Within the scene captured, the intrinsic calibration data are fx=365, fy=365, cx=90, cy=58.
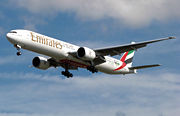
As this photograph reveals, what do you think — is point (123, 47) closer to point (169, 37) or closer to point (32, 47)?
point (169, 37)

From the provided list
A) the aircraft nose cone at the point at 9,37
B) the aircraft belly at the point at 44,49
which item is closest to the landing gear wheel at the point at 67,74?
the aircraft belly at the point at 44,49

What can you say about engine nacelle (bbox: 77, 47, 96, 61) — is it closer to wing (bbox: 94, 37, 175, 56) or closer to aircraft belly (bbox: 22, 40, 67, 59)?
wing (bbox: 94, 37, 175, 56)

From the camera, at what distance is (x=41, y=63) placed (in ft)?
163

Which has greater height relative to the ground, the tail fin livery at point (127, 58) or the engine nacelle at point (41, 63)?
the tail fin livery at point (127, 58)

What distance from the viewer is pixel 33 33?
42906 millimetres

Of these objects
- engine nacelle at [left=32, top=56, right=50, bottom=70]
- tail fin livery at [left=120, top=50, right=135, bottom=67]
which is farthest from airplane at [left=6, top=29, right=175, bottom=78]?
tail fin livery at [left=120, top=50, right=135, bottom=67]

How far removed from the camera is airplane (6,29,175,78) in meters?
42.1

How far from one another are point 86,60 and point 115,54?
4085 millimetres

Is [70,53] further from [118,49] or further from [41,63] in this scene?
[41,63]

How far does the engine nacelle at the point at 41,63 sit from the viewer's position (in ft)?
164

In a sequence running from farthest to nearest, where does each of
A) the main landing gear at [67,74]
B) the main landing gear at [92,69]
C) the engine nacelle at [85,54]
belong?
the main landing gear at [67,74], the main landing gear at [92,69], the engine nacelle at [85,54]

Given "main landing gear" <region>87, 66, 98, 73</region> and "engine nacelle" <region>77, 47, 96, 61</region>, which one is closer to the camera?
"engine nacelle" <region>77, 47, 96, 61</region>

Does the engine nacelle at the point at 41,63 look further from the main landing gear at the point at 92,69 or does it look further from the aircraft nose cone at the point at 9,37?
the aircraft nose cone at the point at 9,37

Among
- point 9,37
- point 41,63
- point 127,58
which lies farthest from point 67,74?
point 9,37
